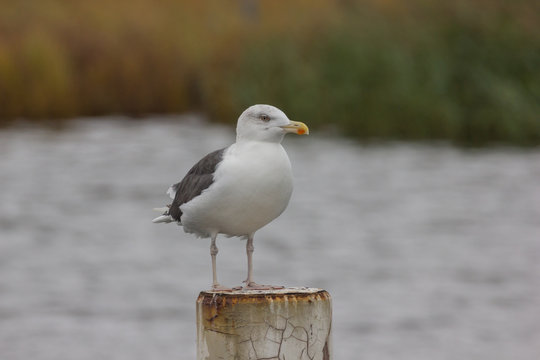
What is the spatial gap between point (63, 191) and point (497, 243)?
8.67 meters

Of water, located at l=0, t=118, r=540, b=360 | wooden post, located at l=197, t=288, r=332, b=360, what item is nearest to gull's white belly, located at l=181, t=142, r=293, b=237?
wooden post, located at l=197, t=288, r=332, b=360

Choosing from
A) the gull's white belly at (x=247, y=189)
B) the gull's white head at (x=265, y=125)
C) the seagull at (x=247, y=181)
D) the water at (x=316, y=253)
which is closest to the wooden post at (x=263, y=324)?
the seagull at (x=247, y=181)

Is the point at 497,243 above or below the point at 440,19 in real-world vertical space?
below

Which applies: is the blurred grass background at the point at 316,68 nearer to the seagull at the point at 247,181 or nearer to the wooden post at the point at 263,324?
the seagull at the point at 247,181

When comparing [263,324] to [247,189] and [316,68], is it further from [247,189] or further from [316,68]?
[316,68]

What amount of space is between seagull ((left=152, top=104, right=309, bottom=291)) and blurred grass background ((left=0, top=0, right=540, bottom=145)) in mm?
17153

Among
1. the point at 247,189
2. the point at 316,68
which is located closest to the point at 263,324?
the point at 247,189

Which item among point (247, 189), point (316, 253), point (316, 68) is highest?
point (316, 68)

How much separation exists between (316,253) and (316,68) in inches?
459

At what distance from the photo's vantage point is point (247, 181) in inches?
188

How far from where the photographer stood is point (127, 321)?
11.0m

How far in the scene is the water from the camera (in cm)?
1041

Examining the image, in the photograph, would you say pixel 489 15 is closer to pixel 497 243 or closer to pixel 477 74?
pixel 477 74

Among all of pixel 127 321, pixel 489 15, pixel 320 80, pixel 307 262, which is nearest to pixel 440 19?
pixel 489 15
